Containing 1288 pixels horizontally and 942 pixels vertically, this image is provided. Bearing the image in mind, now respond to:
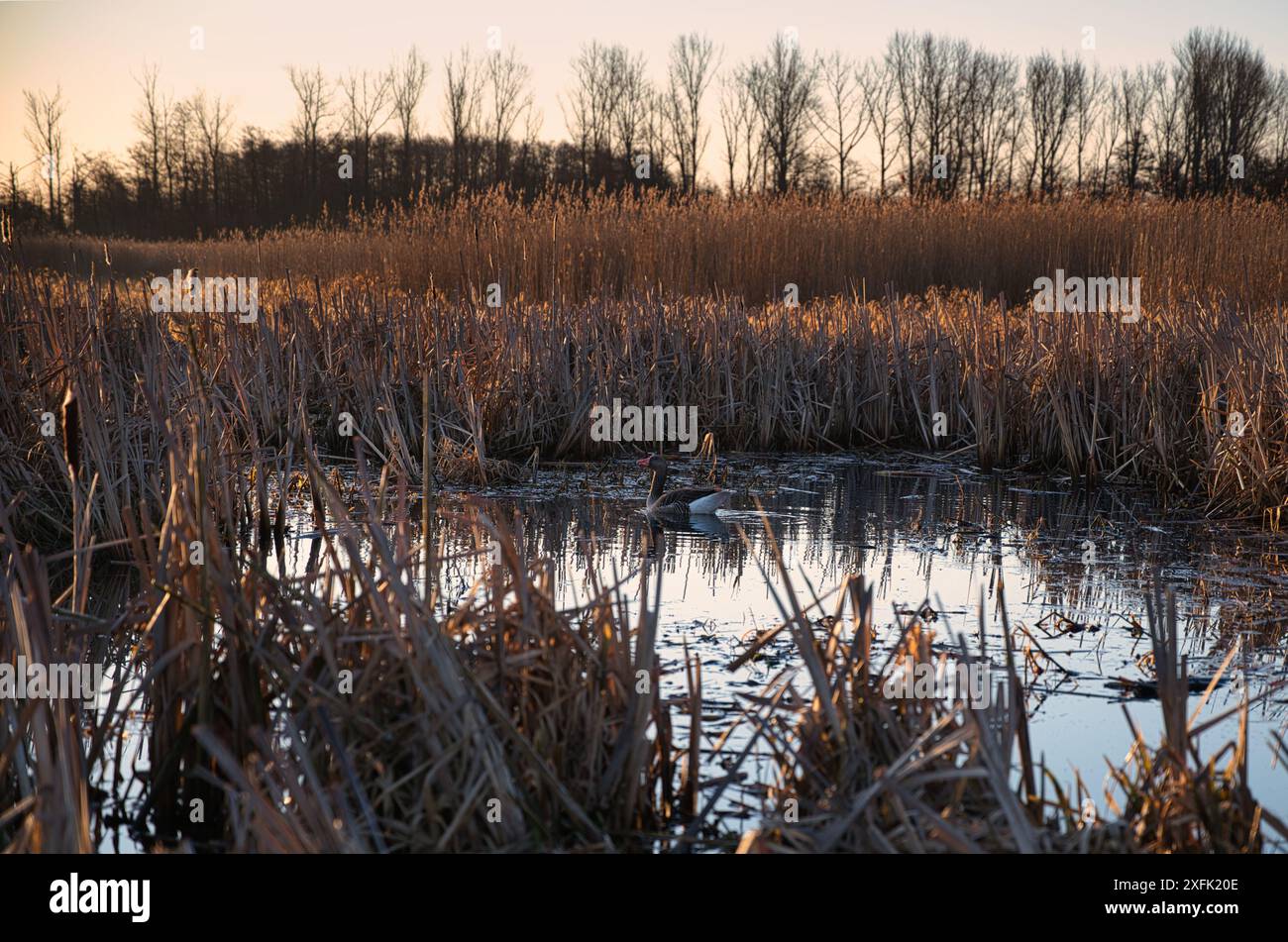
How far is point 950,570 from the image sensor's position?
16.1 ft

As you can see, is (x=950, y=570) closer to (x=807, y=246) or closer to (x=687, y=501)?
(x=687, y=501)

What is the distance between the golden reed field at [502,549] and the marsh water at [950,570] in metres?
0.22

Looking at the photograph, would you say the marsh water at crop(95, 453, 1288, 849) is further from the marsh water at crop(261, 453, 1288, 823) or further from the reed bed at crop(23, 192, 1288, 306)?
the reed bed at crop(23, 192, 1288, 306)

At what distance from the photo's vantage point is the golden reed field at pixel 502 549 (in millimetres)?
2191

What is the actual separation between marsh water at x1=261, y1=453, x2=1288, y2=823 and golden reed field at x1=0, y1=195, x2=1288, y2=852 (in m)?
0.22

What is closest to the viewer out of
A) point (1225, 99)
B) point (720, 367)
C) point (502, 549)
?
point (502, 549)

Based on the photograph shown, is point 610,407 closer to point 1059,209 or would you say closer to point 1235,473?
point 1235,473

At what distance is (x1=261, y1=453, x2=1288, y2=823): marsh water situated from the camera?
10.4 feet

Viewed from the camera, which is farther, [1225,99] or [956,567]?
[1225,99]

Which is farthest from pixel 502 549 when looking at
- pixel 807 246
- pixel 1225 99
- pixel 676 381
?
pixel 1225 99

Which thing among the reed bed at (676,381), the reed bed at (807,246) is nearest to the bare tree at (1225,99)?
the reed bed at (807,246)

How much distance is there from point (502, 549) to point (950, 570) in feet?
9.46

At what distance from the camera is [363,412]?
7055mm

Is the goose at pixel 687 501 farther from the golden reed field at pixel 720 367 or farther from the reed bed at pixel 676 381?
the golden reed field at pixel 720 367
